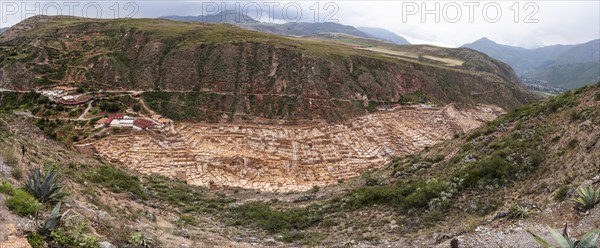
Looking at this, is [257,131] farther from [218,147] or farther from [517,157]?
[517,157]

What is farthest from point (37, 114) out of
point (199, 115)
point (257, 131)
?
point (257, 131)

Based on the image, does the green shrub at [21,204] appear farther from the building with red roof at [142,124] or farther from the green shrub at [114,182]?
the building with red roof at [142,124]

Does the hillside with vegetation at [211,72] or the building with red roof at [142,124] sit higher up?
the hillside with vegetation at [211,72]

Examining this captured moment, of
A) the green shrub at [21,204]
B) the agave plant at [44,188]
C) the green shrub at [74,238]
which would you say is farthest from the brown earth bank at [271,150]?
the green shrub at [74,238]

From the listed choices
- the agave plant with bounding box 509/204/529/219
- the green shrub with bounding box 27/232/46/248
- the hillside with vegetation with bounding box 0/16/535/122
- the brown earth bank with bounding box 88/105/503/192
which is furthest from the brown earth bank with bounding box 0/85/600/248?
the hillside with vegetation with bounding box 0/16/535/122

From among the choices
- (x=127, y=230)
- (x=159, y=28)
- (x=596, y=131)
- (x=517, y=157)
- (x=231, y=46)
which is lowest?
(x=127, y=230)

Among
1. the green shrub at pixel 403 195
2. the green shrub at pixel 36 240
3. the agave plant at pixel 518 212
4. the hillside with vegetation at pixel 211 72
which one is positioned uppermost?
the hillside with vegetation at pixel 211 72

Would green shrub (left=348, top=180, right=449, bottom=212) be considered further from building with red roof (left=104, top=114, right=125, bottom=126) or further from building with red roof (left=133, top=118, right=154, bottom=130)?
building with red roof (left=104, top=114, right=125, bottom=126)
